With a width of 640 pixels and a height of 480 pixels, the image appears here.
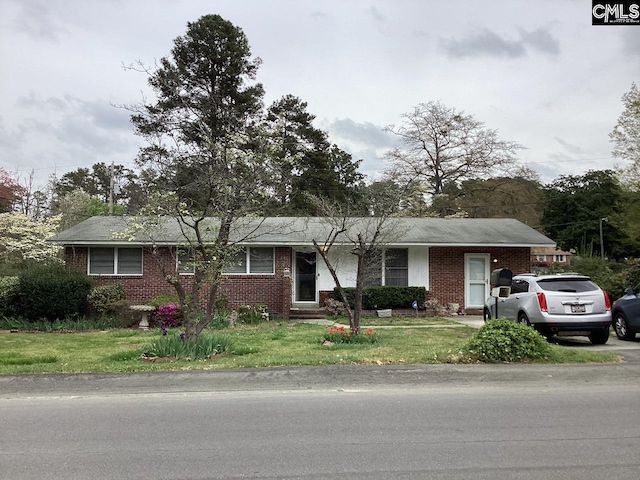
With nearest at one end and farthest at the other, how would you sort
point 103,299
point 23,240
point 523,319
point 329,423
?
point 329,423, point 523,319, point 103,299, point 23,240

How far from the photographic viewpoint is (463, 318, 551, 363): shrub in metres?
9.22

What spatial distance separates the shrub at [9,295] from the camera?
1614 cm

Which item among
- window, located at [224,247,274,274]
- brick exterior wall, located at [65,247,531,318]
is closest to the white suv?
brick exterior wall, located at [65,247,531,318]

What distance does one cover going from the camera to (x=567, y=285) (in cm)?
1163

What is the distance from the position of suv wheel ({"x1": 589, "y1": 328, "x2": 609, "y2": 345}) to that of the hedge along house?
23.4ft

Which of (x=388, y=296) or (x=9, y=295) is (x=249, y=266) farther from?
(x=9, y=295)

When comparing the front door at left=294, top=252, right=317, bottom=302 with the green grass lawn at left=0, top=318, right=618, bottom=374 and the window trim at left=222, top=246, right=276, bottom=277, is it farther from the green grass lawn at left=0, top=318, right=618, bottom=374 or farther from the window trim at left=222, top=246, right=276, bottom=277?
the green grass lawn at left=0, top=318, right=618, bottom=374

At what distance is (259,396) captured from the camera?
23.4 feet

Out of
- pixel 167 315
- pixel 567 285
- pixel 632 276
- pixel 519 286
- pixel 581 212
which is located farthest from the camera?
pixel 581 212

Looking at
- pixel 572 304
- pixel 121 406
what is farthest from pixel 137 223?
pixel 572 304

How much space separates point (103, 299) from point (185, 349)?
26.9ft

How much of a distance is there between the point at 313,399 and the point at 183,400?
5.79ft

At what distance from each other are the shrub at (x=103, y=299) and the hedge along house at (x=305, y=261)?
3.17 ft

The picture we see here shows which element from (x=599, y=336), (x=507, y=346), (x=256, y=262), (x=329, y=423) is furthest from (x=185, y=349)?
(x=256, y=262)
